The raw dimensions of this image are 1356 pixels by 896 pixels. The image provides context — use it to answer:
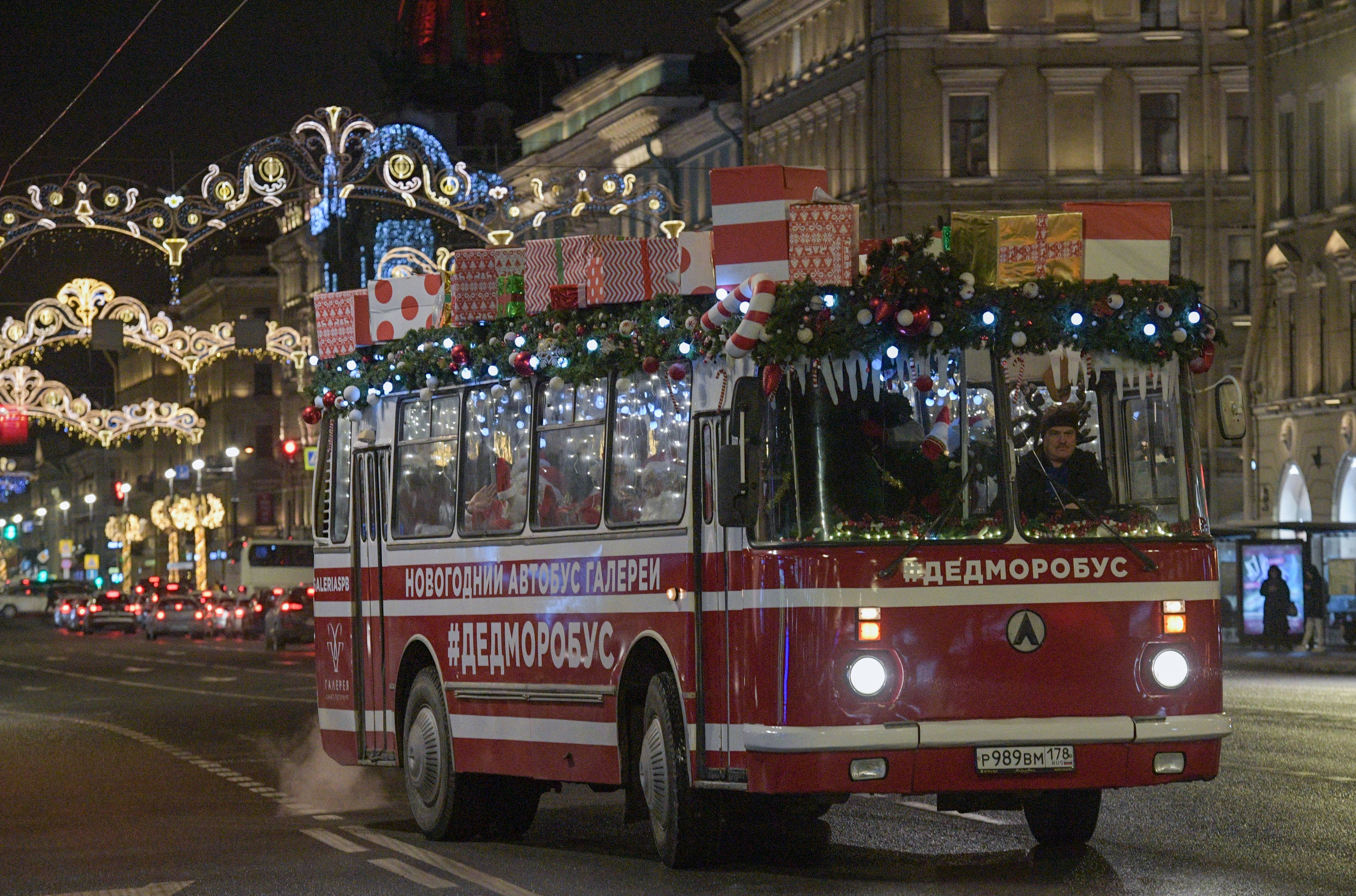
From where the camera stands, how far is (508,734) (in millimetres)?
14344

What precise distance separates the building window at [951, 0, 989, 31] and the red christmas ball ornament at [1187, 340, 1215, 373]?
5267 cm

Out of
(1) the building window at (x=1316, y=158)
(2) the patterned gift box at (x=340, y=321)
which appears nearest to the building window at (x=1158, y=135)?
(1) the building window at (x=1316, y=158)

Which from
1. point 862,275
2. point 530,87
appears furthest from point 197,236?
point 530,87

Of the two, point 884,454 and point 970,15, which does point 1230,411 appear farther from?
point 970,15

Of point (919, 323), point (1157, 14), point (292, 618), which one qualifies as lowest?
point (292, 618)

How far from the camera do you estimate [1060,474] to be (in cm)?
1193

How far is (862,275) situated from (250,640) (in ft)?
190

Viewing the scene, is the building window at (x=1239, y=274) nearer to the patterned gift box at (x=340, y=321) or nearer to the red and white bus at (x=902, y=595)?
the patterned gift box at (x=340, y=321)

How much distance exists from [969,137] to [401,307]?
49537mm

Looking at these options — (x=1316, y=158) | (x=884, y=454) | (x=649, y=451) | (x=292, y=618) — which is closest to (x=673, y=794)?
(x=649, y=451)

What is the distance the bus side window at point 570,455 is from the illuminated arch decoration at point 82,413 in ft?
95.0

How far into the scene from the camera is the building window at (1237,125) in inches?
2520

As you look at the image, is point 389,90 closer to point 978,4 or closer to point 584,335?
point 978,4

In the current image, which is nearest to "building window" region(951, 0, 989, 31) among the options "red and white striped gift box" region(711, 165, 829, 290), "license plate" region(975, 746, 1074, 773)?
"red and white striped gift box" region(711, 165, 829, 290)
